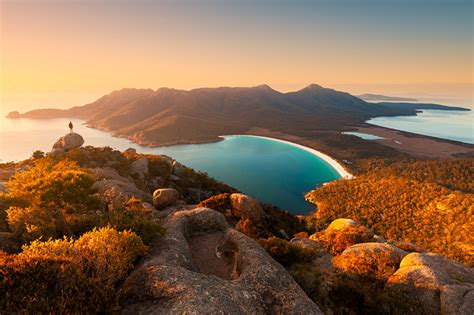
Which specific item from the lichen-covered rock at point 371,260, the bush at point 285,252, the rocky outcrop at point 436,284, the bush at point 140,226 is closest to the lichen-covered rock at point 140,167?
the bush at point 140,226

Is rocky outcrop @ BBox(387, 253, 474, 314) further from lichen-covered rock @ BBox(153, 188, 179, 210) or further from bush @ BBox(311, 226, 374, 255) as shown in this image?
lichen-covered rock @ BBox(153, 188, 179, 210)

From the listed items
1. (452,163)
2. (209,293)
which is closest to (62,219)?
(209,293)

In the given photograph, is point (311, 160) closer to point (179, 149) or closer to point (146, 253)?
point (179, 149)

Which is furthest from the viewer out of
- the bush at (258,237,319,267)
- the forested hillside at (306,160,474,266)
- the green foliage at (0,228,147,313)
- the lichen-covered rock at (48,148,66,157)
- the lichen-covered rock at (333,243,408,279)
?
the forested hillside at (306,160,474,266)

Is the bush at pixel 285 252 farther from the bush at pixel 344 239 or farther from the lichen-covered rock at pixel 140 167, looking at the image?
the lichen-covered rock at pixel 140 167

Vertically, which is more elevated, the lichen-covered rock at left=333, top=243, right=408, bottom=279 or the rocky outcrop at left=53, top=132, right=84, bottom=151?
the rocky outcrop at left=53, top=132, right=84, bottom=151

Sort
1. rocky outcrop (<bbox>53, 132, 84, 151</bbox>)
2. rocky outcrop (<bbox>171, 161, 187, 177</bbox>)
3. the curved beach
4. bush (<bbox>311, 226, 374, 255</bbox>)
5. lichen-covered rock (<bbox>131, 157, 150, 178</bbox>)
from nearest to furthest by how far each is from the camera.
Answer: bush (<bbox>311, 226, 374, 255</bbox>) < lichen-covered rock (<bbox>131, 157, 150, 178</bbox>) < rocky outcrop (<bbox>53, 132, 84, 151</bbox>) < rocky outcrop (<bbox>171, 161, 187, 177</bbox>) < the curved beach

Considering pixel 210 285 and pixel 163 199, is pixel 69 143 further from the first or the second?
pixel 210 285

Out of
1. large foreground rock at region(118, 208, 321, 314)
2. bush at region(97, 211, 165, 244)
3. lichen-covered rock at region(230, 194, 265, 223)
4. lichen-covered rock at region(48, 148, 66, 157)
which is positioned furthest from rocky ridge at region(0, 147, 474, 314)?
lichen-covered rock at region(48, 148, 66, 157)
